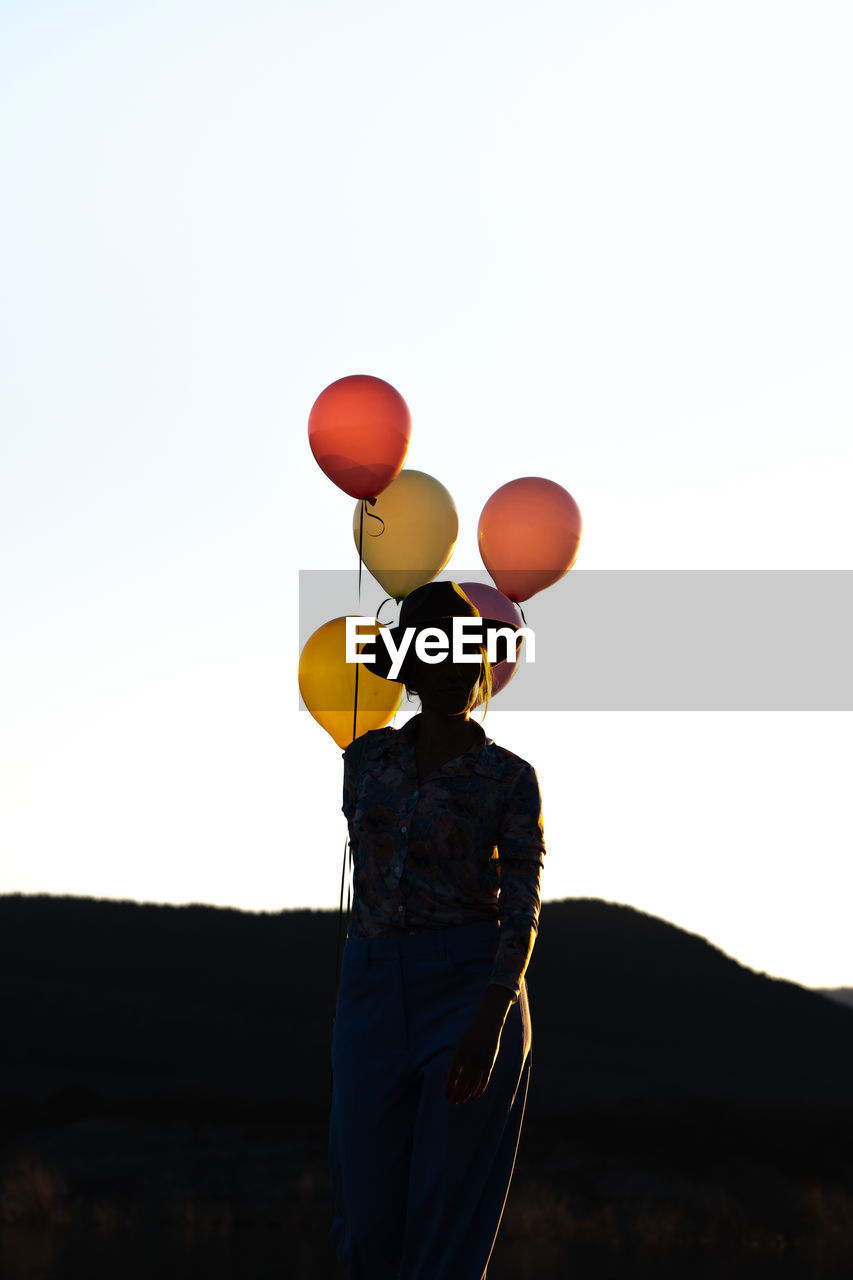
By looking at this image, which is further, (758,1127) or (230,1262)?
(758,1127)

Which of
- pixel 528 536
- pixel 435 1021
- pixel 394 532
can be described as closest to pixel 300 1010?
pixel 528 536

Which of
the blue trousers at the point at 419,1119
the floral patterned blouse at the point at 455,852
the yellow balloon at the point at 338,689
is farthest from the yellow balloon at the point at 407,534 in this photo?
the blue trousers at the point at 419,1119

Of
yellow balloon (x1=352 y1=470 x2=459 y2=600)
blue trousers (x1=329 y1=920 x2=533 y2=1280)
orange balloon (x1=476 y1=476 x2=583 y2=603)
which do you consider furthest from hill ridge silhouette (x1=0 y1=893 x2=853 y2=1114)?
blue trousers (x1=329 y1=920 x2=533 y2=1280)

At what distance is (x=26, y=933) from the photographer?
157ft

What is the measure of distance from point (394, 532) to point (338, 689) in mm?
741

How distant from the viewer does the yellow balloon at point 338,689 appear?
5367 mm

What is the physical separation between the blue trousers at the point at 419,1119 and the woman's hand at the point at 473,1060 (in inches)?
2.8

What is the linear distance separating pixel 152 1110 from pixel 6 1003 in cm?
1450

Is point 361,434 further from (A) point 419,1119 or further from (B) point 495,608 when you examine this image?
(A) point 419,1119

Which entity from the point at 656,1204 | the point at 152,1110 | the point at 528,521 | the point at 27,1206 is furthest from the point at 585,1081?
the point at 528,521

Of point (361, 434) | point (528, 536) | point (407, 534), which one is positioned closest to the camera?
point (361, 434)

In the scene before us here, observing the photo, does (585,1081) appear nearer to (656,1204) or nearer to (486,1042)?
(656,1204)

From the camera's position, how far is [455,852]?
3.86 metres

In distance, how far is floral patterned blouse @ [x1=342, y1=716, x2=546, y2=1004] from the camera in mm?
3838
